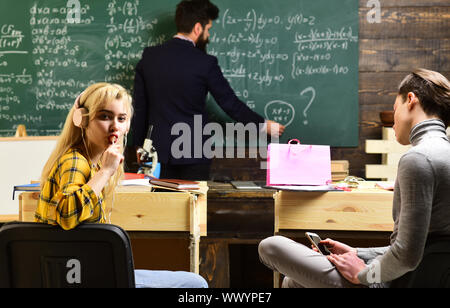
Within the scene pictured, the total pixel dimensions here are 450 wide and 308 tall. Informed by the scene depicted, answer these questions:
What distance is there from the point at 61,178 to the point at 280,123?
2.56m

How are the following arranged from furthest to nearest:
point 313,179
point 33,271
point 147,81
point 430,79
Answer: point 147,81, point 313,179, point 430,79, point 33,271

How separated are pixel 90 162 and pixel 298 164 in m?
0.83

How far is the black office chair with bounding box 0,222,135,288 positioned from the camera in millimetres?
1051

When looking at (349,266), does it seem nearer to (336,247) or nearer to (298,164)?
(336,247)

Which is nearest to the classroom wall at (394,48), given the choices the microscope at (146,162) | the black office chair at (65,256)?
the microscope at (146,162)

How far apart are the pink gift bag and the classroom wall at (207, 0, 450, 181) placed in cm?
174

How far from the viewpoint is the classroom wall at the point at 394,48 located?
3627 millimetres

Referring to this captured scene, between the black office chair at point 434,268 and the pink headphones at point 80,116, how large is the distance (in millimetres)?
977

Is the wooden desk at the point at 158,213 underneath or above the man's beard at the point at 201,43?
underneath

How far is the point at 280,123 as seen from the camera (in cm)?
371

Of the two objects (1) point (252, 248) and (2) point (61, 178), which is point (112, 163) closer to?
(2) point (61, 178)

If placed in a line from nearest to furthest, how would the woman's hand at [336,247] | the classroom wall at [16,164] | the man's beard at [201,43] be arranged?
the woman's hand at [336,247]
the classroom wall at [16,164]
the man's beard at [201,43]

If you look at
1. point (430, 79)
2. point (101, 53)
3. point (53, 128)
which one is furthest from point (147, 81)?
point (430, 79)

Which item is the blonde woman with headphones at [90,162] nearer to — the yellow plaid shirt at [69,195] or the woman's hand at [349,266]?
the yellow plaid shirt at [69,195]
